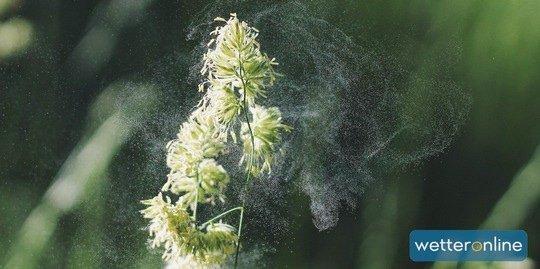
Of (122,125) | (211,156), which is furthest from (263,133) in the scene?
(122,125)

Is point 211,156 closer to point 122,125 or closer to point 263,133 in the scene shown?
point 263,133

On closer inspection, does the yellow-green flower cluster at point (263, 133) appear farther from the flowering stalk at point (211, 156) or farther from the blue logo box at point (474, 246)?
the blue logo box at point (474, 246)

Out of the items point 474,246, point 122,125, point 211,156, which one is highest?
point 211,156

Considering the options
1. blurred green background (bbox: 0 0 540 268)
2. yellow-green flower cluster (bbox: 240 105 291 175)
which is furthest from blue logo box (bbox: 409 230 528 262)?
yellow-green flower cluster (bbox: 240 105 291 175)

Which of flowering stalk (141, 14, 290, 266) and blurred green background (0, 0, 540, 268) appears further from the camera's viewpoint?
blurred green background (0, 0, 540, 268)

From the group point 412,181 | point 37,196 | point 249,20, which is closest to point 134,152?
point 37,196

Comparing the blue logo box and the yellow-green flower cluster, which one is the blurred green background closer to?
the blue logo box

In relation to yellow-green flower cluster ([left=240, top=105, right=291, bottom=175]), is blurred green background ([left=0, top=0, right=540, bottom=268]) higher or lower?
lower
